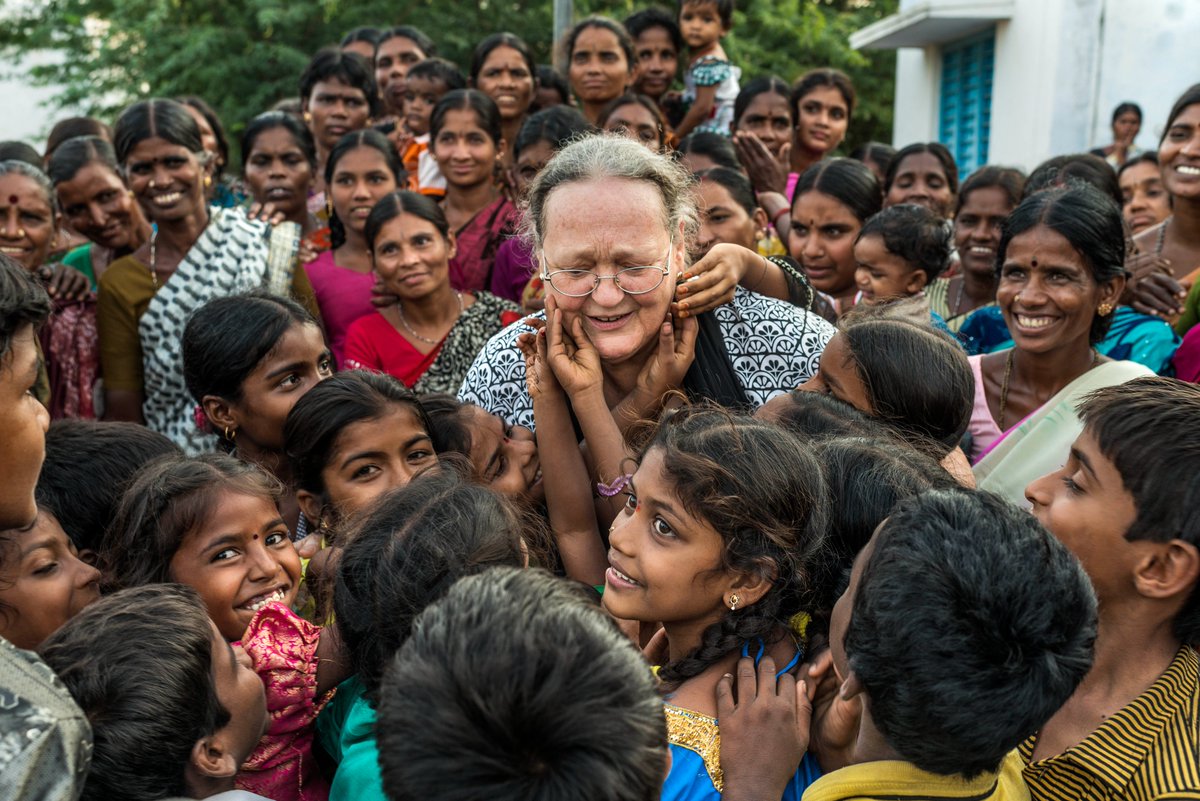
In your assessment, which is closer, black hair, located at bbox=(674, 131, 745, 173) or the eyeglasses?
the eyeglasses

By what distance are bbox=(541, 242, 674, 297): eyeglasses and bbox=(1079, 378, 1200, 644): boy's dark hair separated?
3.68 ft

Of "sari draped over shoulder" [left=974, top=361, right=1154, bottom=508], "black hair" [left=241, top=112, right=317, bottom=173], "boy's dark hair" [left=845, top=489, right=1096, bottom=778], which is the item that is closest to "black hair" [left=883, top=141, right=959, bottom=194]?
"sari draped over shoulder" [left=974, top=361, right=1154, bottom=508]

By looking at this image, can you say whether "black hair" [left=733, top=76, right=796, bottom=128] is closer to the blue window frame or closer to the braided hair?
the braided hair

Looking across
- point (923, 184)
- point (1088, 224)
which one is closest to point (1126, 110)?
point (923, 184)

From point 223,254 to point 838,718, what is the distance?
3.30 metres

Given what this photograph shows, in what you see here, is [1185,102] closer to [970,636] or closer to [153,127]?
[970,636]

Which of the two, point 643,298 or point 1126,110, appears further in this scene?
point 1126,110

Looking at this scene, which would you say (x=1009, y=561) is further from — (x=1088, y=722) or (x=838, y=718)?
(x=1088, y=722)

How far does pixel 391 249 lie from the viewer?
440cm

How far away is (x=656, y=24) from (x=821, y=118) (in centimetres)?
125

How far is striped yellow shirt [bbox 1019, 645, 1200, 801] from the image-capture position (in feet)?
6.01

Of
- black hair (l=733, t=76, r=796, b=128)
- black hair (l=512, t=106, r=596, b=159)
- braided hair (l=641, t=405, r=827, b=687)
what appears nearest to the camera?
braided hair (l=641, t=405, r=827, b=687)

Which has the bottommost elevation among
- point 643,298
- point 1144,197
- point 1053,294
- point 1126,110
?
point 1126,110

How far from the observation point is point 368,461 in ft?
9.82
